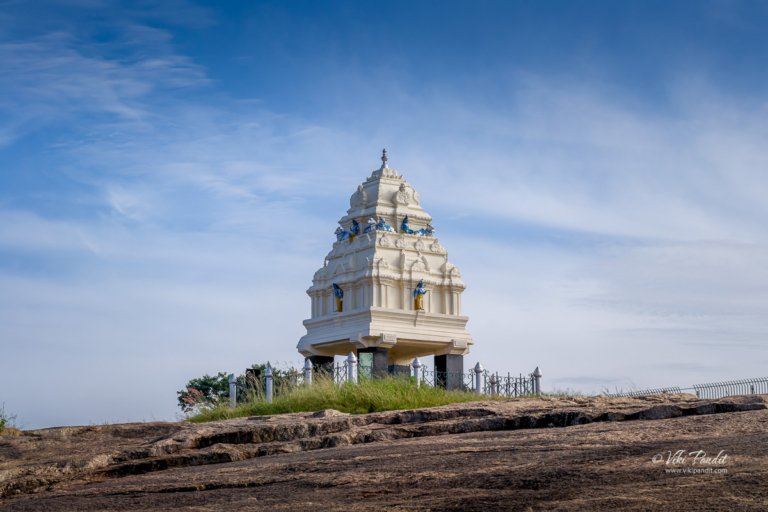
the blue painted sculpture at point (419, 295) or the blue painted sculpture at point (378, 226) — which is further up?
the blue painted sculpture at point (378, 226)

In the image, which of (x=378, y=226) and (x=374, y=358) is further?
(x=378, y=226)

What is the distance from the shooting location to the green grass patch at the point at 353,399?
16.9 m

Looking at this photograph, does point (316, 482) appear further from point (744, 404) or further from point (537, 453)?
point (744, 404)

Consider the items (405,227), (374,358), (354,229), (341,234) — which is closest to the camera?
(374,358)

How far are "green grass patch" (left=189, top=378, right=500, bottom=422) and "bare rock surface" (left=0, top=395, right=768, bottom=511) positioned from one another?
5.45 metres

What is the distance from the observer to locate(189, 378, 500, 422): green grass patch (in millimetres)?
16938

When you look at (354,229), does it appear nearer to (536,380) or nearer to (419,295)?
(419,295)

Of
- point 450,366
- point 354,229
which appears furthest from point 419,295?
point 354,229

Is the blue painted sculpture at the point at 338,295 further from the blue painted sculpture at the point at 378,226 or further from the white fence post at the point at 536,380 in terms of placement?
the white fence post at the point at 536,380

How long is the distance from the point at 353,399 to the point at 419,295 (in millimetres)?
17316

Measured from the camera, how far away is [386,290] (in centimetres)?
3412

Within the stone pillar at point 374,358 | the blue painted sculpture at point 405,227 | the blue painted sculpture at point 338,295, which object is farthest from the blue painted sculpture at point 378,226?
the stone pillar at point 374,358

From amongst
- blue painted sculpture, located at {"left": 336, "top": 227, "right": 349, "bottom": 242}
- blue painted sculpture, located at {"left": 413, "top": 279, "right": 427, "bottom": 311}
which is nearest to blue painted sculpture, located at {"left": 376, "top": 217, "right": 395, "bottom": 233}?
blue painted sculpture, located at {"left": 336, "top": 227, "right": 349, "bottom": 242}

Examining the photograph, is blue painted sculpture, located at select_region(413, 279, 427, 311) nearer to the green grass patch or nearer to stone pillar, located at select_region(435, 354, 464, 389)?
stone pillar, located at select_region(435, 354, 464, 389)
